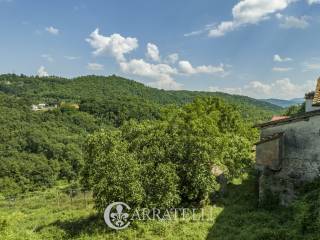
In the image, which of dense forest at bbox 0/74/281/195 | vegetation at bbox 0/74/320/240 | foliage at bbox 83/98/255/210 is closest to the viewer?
vegetation at bbox 0/74/320/240

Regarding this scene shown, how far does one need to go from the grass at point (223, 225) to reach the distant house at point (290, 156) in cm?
85

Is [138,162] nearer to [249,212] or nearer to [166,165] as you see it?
[166,165]

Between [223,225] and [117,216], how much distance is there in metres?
5.92

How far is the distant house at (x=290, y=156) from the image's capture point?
1709cm

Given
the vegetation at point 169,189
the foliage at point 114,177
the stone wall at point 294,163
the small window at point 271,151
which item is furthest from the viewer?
the small window at point 271,151

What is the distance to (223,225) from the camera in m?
17.2

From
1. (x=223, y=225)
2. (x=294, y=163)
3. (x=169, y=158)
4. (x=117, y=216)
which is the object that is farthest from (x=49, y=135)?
(x=294, y=163)

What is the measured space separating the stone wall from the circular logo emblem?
7903mm

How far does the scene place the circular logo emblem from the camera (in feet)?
59.1

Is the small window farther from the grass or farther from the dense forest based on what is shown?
the dense forest

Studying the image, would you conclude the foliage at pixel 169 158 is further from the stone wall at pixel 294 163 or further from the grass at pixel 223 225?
the stone wall at pixel 294 163
